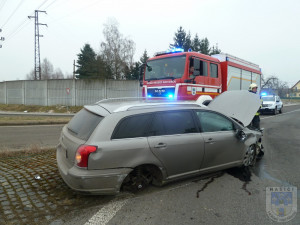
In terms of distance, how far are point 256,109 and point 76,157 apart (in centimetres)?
520

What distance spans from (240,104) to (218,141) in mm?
2997

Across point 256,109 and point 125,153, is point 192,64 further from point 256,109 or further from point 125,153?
point 125,153

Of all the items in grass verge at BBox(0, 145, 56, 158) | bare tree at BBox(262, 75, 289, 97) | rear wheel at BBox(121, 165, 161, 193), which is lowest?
grass verge at BBox(0, 145, 56, 158)

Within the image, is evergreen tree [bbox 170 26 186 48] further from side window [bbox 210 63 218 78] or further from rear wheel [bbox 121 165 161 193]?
rear wheel [bbox 121 165 161 193]

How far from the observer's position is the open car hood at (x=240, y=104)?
6.25 metres

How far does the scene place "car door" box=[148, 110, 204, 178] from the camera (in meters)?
3.40

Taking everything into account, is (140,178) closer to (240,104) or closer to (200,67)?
(240,104)

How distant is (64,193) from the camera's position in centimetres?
352

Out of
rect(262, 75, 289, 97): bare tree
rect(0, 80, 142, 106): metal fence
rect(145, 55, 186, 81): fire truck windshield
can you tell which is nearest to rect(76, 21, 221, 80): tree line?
rect(0, 80, 142, 106): metal fence

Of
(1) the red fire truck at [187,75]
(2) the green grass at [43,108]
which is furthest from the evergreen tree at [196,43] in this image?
(1) the red fire truck at [187,75]

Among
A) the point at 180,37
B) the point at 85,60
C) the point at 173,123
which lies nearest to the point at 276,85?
the point at 180,37

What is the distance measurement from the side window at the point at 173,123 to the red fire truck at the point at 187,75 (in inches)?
144

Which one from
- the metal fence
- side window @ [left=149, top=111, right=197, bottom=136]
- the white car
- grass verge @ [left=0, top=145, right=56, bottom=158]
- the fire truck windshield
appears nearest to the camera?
side window @ [left=149, top=111, right=197, bottom=136]

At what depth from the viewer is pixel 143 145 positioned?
10.6ft
